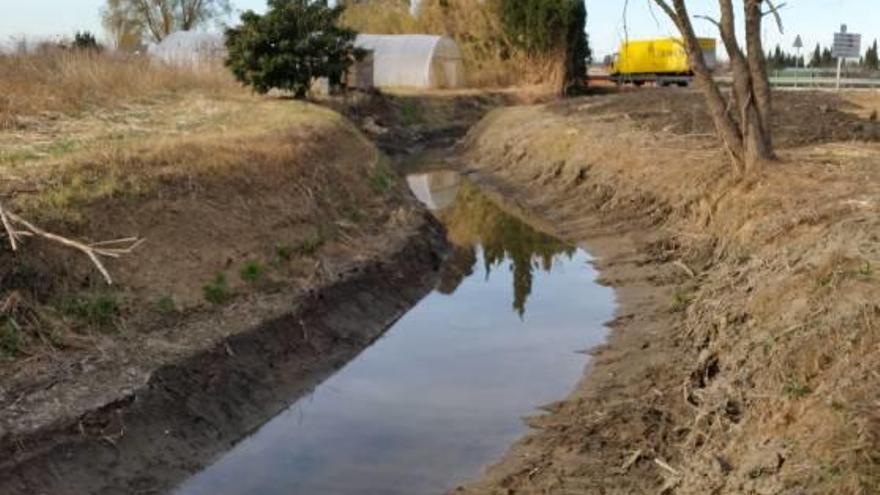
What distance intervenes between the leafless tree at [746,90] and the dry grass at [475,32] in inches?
1331

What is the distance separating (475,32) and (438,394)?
4671 cm

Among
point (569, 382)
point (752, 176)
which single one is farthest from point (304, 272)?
point (752, 176)

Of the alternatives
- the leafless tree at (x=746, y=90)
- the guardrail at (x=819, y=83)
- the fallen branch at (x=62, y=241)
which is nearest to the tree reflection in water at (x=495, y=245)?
the leafless tree at (x=746, y=90)

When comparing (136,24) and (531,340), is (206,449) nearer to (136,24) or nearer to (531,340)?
(531,340)

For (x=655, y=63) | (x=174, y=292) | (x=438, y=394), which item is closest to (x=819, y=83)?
(x=655, y=63)

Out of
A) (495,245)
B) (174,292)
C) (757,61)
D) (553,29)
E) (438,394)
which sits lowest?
(438,394)

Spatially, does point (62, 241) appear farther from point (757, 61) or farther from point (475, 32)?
point (475, 32)

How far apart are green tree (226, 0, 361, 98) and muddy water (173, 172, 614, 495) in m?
13.3

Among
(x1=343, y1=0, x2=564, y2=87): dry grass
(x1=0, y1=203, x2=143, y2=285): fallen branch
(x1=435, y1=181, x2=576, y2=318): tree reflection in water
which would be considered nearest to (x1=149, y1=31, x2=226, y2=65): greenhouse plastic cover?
(x1=343, y1=0, x2=564, y2=87): dry grass

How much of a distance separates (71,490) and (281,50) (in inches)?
873

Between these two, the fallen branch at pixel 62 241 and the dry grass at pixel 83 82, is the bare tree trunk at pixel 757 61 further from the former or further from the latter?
the dry grass at pixel 83 82

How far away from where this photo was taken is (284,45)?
1107 inches

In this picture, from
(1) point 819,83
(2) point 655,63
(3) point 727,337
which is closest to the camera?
(3) point 727,337

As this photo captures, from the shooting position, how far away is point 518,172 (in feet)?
85.0
